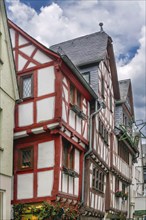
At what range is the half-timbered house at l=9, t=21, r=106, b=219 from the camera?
15344mm

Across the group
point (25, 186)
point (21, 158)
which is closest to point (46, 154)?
point (21, 158)

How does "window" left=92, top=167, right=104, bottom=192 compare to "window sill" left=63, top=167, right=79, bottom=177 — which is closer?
"window sill" left=63, top=167, right=79, bottom=177

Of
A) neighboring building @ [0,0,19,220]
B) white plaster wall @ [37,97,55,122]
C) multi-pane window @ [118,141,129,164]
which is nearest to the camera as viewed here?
neighboring building @ [0,0,19,220]

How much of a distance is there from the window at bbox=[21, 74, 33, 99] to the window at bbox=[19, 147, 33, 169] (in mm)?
2235

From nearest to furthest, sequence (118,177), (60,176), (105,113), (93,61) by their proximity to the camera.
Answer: (60,176)
(93,61)
(105,113)
(118,177)

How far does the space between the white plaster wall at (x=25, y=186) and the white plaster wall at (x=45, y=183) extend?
0.39 m

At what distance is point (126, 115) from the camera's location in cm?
2883

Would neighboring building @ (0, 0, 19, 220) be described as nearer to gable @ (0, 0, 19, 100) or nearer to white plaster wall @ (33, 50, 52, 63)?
gable @ (0, 0, 19, 100)

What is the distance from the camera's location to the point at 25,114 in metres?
16.4

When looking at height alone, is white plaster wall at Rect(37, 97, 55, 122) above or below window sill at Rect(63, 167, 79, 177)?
above

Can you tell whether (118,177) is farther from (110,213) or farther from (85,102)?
(85,102)

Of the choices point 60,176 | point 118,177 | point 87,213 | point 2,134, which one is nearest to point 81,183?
point 87,213

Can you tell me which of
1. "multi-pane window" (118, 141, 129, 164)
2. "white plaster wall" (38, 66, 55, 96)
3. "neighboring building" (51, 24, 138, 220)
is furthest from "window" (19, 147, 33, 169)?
"multi-pane window" (118, 141, 129, 164)

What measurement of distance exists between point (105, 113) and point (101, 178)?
3.75 m
